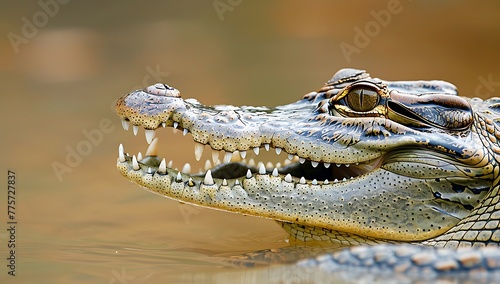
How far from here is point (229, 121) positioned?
136 inches

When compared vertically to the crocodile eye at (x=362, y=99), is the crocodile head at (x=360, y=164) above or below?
below

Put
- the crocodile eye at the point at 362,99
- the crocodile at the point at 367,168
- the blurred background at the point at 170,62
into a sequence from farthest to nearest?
1. the blurred background at the point at 170,62
2. the crocodile eye at the point at 362,99
3. the crocodile at the point at 367,168

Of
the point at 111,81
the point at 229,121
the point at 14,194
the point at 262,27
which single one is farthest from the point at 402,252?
the point at 262,27

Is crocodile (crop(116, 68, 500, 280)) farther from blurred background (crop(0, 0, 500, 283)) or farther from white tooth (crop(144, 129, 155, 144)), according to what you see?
blurred background (crop(0, 0, 500, 283))

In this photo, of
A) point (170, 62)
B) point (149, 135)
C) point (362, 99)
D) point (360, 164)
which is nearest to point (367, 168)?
point (360, 164)

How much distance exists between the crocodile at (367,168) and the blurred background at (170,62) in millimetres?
1305

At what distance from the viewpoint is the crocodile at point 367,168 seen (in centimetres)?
335

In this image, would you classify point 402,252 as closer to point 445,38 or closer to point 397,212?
point 397,212

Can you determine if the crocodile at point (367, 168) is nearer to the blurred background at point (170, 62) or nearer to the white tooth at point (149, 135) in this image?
the white tooth at point (149, 135)

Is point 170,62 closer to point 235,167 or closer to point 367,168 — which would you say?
point 235,167

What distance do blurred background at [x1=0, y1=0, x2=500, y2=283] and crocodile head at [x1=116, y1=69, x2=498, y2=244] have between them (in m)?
1.31

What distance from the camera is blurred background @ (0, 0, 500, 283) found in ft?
18.0

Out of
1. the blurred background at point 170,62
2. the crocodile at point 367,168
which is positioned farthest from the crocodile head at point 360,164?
the blurred background at point 170,62

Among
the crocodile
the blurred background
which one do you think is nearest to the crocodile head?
the crocodile
